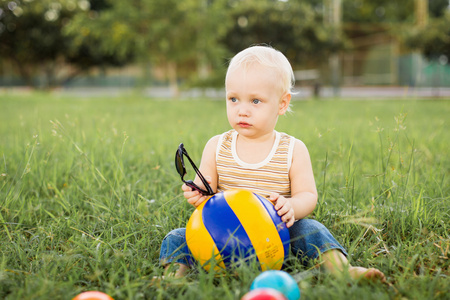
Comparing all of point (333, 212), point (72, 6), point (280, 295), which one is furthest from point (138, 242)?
point (72, 6)

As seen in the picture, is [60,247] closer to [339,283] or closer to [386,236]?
[339,283]

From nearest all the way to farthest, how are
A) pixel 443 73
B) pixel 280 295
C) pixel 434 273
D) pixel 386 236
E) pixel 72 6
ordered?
pixel 280 295, pixel 434 273, pixel 386 236, pixel 443 73, pixel 72 6

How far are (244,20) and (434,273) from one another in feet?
53.9

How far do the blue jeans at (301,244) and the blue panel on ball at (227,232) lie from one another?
195 mm

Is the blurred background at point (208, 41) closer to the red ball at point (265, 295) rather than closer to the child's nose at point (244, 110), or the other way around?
the child's nose at point (244, 110)

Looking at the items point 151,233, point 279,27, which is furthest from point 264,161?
point 279,27

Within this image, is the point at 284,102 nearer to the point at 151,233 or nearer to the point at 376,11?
the point at 151,233

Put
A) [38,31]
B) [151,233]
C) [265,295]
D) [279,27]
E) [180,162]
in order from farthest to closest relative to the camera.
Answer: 1. [38,31]
2. [279,27]
3. [151,233]
4. [180,162]
5. [265,295]

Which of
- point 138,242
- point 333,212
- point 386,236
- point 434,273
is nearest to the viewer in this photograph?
point 434,273

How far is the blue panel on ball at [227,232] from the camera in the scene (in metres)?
1.83

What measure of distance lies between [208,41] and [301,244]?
13067mm


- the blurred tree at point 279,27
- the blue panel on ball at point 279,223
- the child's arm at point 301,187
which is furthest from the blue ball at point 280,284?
the blurred tree at point 279,27

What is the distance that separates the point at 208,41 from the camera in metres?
14.4

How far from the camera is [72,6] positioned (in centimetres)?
2650
